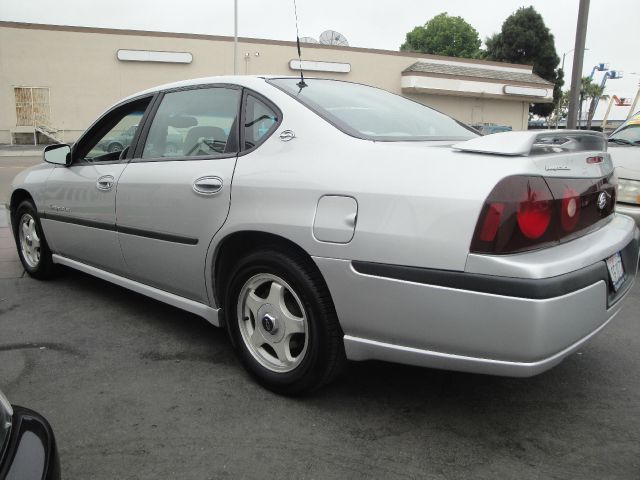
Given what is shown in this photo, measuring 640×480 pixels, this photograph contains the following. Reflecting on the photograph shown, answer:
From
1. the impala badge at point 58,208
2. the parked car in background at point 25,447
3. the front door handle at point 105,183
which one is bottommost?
the parked car in background at point 25,447

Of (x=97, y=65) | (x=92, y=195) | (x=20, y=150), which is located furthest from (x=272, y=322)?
(x=97, y=65)

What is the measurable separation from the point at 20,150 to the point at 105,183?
Answer: 74.7 feet

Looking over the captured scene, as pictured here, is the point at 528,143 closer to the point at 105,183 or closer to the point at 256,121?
the point at 256,121

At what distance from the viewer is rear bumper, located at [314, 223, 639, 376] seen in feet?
6.45

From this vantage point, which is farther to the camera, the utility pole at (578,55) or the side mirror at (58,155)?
the utility pole at (578,55)

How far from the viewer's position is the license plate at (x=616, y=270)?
235cm

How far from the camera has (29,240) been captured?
4684 mm

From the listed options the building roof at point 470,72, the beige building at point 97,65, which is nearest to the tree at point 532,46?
the building roof at point 470,72

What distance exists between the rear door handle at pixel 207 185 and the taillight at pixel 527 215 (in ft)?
4.37

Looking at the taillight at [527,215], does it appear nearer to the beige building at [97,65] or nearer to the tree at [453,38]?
the beige building at [97,65]

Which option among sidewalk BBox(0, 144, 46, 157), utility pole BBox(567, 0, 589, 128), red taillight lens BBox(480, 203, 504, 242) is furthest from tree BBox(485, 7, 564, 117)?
red taillight lens BBox(480, 203, 504, 242)

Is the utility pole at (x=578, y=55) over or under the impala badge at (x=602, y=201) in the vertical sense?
over

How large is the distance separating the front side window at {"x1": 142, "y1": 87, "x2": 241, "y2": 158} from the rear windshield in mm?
319

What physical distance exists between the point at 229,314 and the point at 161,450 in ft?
2.54
